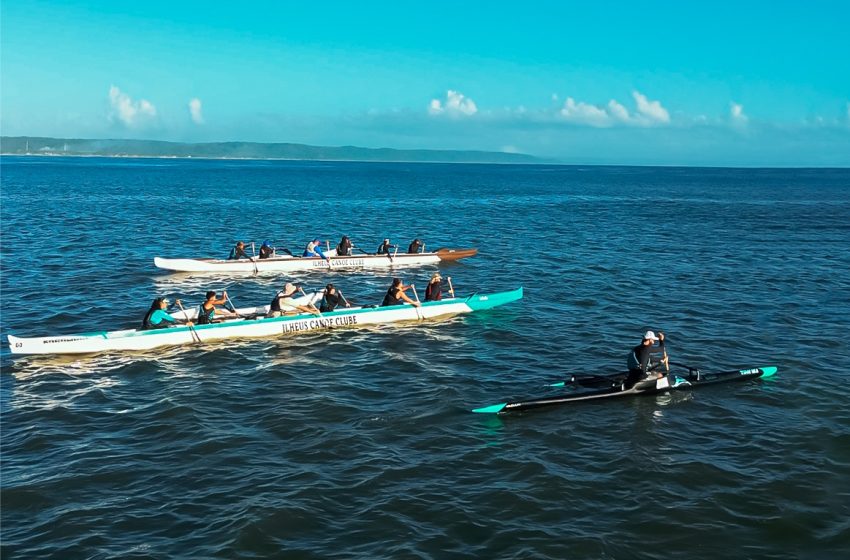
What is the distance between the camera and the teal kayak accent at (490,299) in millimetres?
27797

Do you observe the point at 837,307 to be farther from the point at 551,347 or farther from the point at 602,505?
the point at 602,505

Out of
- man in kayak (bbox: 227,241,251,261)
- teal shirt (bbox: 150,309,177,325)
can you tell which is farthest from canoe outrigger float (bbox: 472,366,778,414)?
man in kayak (bbox: 227,241,251,261)

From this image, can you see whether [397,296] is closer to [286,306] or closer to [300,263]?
[286,306]

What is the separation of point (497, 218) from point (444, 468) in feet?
189

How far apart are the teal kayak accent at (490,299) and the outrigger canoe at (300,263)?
11017 millimetres

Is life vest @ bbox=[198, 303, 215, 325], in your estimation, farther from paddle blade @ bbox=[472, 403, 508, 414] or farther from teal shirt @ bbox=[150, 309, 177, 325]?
paddle blade @ bbox=[472, 403, 508, 414]

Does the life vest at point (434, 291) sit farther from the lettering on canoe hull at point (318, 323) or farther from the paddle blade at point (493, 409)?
the paddle blade at point (493, 409)

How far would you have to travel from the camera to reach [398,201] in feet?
309

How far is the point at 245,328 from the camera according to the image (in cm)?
2338

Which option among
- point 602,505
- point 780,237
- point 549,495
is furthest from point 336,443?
point 780,237

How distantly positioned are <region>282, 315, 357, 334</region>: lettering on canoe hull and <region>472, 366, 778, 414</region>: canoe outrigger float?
9098 mm

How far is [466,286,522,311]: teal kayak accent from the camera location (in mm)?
27797

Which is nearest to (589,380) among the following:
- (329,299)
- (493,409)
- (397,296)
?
(493,409)

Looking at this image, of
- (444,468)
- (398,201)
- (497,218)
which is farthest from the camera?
(398,201)
